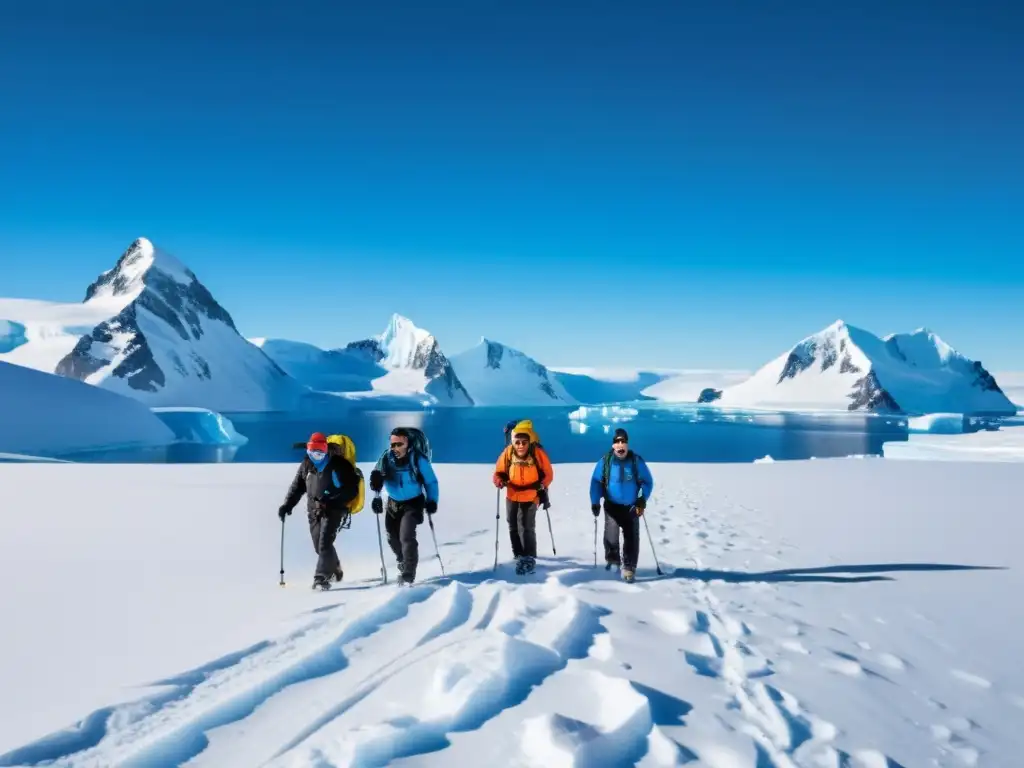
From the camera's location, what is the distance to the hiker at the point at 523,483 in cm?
743

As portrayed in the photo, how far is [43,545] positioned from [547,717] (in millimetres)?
7704

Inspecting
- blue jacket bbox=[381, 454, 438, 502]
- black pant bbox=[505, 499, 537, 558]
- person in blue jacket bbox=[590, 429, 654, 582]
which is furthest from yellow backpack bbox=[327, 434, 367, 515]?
person in blue jacket bbox=[590, 429, 654, 582]

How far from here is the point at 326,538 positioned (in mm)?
6613

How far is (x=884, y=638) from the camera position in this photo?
5.27 meters

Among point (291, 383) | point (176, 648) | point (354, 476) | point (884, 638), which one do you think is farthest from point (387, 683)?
point (291, 383)

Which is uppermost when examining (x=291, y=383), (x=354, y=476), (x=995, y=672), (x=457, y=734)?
(x=291, y=383)

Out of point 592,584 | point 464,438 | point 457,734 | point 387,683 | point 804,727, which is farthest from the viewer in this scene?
point 464,438

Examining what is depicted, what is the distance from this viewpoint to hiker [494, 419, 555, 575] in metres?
7.43

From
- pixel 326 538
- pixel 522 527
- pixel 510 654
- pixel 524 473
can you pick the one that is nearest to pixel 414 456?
pixel 326 538

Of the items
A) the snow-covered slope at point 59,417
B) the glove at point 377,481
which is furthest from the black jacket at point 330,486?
the snow-covered slope at point 59,417

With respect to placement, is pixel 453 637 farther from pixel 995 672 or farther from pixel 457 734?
pixel 995 672

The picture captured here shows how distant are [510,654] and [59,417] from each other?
Result: 48527 mm

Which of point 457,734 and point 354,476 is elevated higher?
point 354,476

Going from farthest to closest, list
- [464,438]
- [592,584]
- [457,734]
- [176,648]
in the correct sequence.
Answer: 1. [464,438]
2. [592,584]
3. [176,648]
4. [457,734]
